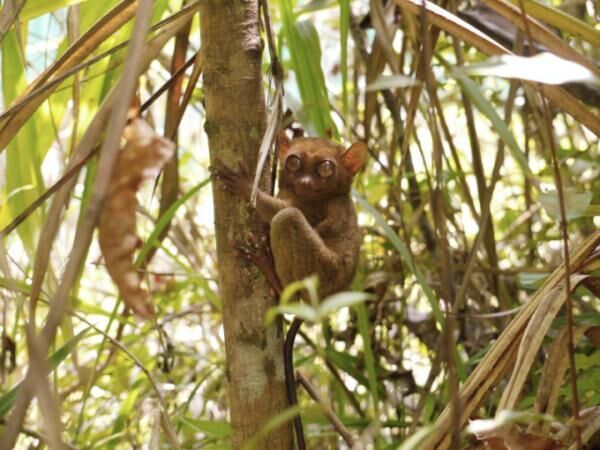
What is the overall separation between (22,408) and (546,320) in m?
1.40

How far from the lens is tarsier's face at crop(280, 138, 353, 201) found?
328cm

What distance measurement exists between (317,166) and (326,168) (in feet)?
0.27

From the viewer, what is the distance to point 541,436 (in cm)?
193

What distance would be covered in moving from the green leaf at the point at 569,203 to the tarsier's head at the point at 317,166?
3.75ft

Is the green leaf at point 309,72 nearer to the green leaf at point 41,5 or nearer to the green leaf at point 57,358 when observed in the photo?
the green leaf at point 41,5

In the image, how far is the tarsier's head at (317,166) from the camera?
3.28 metres

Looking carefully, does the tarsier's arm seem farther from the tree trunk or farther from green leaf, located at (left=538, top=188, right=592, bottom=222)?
green leaf, located at (left=538, top=188, right=592, bottom=222)

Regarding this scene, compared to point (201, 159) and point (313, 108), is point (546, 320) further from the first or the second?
point (201, 159)

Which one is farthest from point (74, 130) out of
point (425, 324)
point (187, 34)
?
point (425, 324)

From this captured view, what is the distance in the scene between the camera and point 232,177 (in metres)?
2.27

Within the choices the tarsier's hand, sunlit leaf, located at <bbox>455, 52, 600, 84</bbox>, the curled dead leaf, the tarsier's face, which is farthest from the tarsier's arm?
the tarsier's face

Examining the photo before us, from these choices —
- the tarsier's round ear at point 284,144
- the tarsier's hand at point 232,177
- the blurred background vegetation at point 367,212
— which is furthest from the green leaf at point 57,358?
the tarsier's round ear at point 284,144

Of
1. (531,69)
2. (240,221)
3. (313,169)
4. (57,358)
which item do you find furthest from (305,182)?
(531,69)

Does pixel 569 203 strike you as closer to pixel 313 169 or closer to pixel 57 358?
pixel 313 169
